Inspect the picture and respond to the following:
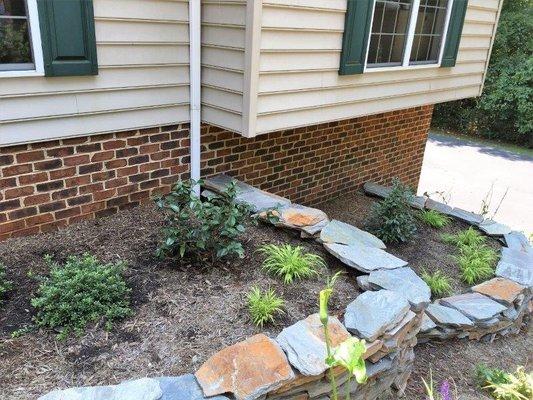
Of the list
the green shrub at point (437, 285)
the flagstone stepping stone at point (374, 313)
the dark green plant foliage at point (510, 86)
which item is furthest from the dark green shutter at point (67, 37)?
the dark green plant foliage at point (510, 86)

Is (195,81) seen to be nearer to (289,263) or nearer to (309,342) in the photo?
(289,263)

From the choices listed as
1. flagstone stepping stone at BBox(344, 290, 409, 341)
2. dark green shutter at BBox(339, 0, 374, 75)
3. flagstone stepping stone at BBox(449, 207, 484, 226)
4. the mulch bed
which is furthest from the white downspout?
flagstone stepping stone at BBox(449, 207, 484, 226)

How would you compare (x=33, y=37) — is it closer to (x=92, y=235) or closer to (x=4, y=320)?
(x=92, y=235)

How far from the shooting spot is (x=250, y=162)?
4434mm

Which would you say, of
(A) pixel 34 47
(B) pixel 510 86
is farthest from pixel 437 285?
(B) pixel 510 86

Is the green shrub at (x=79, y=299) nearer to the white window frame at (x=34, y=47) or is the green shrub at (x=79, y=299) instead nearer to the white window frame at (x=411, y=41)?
the white window frame at (x=34, y=47)

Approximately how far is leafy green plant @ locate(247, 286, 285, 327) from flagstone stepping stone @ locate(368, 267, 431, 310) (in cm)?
69

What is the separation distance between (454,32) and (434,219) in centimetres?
205

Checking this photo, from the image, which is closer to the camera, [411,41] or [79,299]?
[79,299]

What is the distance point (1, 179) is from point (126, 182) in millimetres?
884

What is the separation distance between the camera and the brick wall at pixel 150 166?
306 cm

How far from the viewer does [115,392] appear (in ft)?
6.16

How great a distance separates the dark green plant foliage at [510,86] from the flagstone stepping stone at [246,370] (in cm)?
1285

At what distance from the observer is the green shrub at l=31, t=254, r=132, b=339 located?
2324mm
